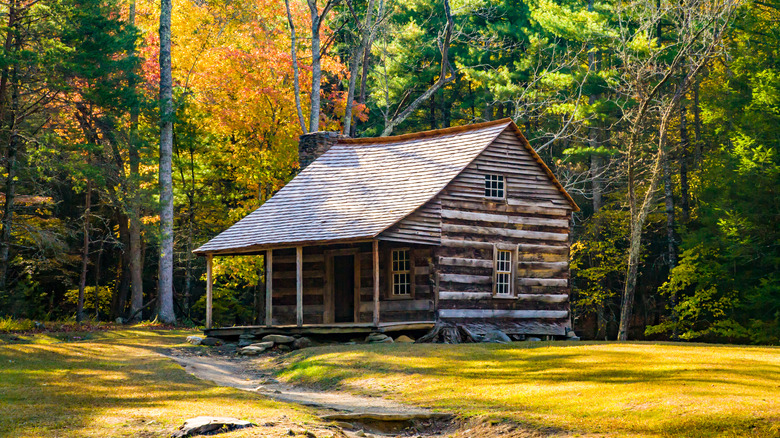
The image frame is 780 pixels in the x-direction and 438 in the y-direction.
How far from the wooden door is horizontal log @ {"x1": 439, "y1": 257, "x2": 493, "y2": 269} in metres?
3.56

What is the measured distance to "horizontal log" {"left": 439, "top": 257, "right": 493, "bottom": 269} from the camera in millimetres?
24188

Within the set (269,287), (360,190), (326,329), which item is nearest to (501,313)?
(326,329)

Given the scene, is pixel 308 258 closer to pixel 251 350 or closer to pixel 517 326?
pixel 251 350

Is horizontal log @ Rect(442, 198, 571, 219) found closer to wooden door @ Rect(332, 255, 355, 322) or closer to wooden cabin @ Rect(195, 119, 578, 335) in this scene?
wooden cabin @ Rect(195, 119, 578, 335)

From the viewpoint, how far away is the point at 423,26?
47.3 metres

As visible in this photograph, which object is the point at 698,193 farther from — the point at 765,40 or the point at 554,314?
the point at 554,314

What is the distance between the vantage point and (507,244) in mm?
25594

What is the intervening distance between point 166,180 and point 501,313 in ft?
54.2

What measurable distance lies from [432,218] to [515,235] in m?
3.36

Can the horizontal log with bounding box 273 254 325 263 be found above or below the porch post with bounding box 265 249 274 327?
above

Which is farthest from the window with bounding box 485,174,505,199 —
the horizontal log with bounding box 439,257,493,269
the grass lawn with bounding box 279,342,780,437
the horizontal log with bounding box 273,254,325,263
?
the grass lawn with bounding box 279,342,780,437

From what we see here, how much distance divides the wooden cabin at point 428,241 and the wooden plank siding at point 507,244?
0.12ft

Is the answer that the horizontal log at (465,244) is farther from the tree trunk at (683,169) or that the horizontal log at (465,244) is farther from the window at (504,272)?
the tree trunk at (683,169)

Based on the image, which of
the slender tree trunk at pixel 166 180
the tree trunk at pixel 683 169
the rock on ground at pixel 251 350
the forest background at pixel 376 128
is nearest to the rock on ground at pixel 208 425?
the rock on ground at pixel 251 350
